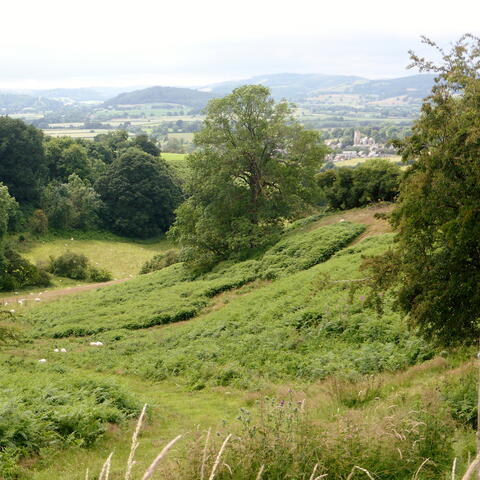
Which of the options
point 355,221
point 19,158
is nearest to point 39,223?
point 19,158

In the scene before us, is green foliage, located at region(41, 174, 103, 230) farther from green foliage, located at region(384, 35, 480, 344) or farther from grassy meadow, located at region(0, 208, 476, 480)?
green foliage, located at region(384, 35, 480, 344)

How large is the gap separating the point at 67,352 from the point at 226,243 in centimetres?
1391

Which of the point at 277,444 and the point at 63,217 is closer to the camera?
the point at 277,444

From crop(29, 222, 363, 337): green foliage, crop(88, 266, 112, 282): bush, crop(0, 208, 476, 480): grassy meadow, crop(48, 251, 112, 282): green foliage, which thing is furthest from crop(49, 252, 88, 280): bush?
crop(0, 208, 476, 480): grassy meadow

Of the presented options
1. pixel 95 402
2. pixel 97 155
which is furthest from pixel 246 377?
pixel 97 155

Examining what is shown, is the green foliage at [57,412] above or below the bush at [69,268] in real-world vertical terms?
above

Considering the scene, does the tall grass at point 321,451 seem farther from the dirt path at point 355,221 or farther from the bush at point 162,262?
the bush at point 162,262

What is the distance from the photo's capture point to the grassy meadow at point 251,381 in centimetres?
618

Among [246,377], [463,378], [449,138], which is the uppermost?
[449,138]

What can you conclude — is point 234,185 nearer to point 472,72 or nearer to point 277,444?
point 472,72

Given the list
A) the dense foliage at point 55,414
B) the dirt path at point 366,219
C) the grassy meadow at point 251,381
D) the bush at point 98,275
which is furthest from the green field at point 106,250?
the dense foliage at point 55,414

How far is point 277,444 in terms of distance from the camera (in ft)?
19.8

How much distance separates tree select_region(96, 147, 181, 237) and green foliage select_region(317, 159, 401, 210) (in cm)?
3776

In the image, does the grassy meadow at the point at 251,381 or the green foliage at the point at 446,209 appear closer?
the grassy meadow at the point at 251,381
